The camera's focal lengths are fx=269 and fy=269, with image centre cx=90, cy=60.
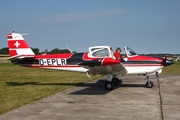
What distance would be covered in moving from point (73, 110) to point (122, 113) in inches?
54.8

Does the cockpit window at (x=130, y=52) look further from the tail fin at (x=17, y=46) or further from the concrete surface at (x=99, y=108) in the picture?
the tail fin at (x=17, y=46)

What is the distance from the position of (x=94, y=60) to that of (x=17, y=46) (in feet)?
14.4

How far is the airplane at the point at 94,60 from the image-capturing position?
11905 millimetres

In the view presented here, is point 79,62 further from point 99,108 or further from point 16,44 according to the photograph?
point 99,108

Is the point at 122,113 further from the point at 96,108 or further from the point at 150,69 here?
the point at 150,69

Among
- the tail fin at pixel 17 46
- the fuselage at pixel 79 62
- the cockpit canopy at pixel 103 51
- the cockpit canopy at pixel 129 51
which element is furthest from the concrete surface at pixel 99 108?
the tail fin at pixel 17 46

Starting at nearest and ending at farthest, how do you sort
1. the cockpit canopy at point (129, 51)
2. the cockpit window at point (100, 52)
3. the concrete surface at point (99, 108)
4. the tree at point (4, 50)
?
1. the concrete surface at point (99, 108)
2. the cockpit window at point (100, 52)
3. the cockpit canopy at point (129, 51)
4. the tree at point (4, 50)

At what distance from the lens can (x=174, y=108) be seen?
7840mm

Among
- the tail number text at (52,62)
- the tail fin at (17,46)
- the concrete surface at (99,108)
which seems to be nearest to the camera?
the concrete surface at (99,108)

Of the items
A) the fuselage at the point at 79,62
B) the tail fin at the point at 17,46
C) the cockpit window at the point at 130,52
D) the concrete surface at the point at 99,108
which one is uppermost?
the tail fin at the point at 17,46

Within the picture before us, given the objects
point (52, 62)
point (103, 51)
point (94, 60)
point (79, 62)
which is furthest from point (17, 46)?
point (103, 51)

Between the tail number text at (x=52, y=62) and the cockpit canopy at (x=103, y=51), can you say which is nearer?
the cockpit canopy at (x=103, y=51)

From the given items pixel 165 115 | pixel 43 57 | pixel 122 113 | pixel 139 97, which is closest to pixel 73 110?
pixel 122 113

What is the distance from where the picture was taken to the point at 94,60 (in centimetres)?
1194
